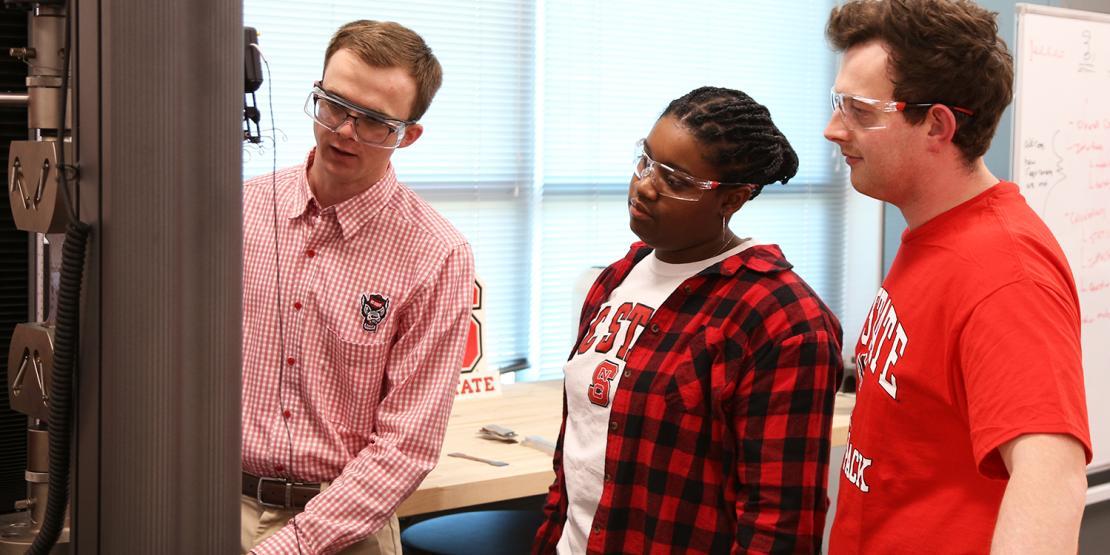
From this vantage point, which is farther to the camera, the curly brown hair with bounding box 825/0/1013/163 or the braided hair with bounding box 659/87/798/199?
the braided hair with bounding box 659/87/798/199

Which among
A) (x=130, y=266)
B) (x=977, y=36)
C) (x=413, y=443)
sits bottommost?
(x=413, y=443)

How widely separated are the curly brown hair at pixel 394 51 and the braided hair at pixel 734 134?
400 millimetres

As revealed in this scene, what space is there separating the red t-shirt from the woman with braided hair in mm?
101

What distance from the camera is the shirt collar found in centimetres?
169

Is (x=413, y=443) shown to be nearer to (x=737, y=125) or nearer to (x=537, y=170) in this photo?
(x=737, y=125)

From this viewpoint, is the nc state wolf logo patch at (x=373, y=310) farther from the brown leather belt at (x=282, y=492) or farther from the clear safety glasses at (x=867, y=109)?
the clear safety glasses at (x=867, y=109)

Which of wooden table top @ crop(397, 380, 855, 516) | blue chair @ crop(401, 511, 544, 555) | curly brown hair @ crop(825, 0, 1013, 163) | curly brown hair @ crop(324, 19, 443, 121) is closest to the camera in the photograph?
curly brown hair @ crop(825, 0, 1013, 163)

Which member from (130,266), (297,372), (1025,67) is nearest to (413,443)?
(297,372)

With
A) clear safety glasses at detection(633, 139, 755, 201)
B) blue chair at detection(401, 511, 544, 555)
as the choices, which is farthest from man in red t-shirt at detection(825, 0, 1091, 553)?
blue chair at detection(401, 511, 544, 555)

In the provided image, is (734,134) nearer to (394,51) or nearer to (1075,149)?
(394,51)

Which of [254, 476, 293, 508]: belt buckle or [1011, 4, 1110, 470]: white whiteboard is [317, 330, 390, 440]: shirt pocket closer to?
[254, 476, 293, 508]: belt buckle

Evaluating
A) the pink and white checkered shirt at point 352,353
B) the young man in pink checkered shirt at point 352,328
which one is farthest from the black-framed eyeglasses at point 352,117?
the pink and white checkered shirt at point 352,353

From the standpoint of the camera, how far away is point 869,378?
1272 millimetres

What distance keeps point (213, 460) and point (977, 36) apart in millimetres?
941
